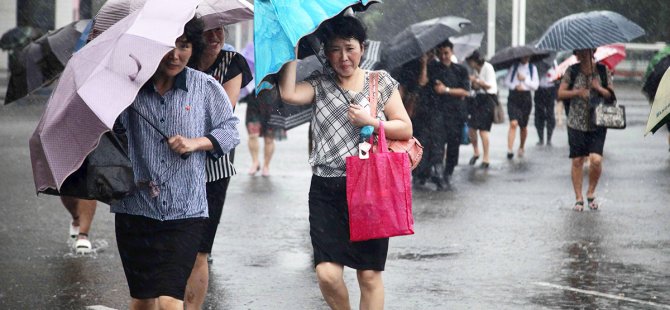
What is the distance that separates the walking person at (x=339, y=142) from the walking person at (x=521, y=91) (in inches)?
550

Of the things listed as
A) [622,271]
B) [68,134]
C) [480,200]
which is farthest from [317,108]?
[480,200]

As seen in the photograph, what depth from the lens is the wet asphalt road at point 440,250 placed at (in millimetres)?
8312

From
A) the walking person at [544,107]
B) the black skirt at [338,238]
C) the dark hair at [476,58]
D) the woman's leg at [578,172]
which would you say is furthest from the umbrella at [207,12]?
the walking person at [544,107]

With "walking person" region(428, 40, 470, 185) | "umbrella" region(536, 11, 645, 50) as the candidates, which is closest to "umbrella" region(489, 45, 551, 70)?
"walking person" region(428, 40, 470, 185)

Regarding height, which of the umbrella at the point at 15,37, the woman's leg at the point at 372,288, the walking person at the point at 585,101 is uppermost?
the woman's leg at the point at 372,288

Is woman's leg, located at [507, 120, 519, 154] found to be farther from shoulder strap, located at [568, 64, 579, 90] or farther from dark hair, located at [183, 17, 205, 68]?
dark hair, located at [183, 17, 205, 68]

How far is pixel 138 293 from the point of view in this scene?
5730 millimetres

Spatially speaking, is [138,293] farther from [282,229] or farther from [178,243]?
[282,229]

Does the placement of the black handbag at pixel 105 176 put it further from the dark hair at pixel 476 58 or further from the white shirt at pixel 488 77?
the dark hair at pixel 476 58

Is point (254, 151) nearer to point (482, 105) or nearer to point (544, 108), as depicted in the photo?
point (482, 105)

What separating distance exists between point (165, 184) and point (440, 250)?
5034 millimetres

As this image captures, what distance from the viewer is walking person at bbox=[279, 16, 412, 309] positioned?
6262mm

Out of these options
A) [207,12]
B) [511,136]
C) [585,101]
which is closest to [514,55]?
[511,136]

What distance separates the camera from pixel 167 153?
571cm
